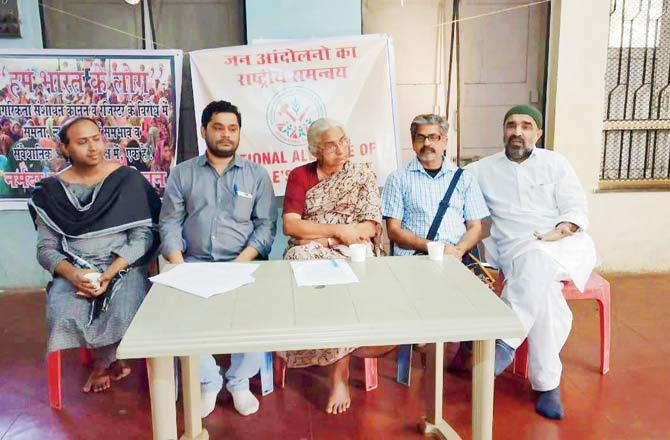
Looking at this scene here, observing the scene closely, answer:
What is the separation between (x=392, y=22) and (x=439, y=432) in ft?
8.91

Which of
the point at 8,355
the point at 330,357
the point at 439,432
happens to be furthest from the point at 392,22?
the point at 8,355

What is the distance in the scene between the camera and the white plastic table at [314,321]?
4.59 ft

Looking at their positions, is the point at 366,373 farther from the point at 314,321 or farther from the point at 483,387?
the point at 314,321

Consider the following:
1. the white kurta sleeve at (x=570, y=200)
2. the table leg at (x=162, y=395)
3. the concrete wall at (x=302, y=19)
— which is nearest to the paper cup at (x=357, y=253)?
the table leg at (x=162, y=395)

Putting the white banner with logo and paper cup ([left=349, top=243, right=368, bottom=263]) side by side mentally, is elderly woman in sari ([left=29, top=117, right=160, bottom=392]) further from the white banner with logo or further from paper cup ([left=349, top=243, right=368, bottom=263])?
paper cup ([left=349, top=243, right=368, bottom=263])

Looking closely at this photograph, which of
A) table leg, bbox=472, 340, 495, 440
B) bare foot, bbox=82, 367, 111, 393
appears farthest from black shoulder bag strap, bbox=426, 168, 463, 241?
bare foot, bbox=82, 367, 111, 393

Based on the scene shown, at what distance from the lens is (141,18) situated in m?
3.59

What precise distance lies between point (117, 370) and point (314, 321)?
156cm

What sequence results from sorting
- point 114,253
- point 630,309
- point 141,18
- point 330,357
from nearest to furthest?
point 330,357 → point 114,253 → point 630,309 → point 141,18

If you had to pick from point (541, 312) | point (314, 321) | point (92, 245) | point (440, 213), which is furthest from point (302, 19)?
point (314, 321)

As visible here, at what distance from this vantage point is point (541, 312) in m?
2.29

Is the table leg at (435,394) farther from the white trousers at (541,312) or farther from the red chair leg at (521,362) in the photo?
the red chair leg at (521,362)

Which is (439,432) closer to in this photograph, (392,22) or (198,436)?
(198,436)

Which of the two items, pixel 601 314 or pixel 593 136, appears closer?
pixel 601 314
